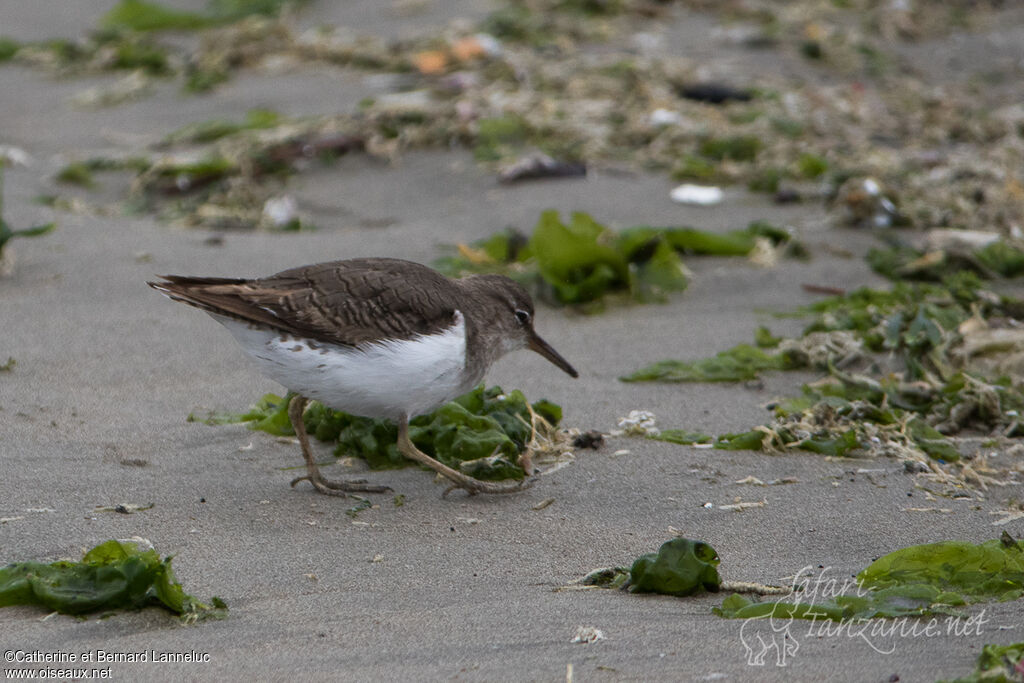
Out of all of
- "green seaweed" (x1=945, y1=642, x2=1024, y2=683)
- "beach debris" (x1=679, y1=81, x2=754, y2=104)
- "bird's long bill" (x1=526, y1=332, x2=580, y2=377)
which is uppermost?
"green seaweed" (x1=945, y1=642, x2=1024, y2=683)

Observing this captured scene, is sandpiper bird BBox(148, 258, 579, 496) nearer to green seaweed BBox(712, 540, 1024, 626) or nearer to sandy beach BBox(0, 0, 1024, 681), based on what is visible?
sandy beach BBox(0, 0, 1024, 681)

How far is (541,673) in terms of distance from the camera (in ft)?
10.7

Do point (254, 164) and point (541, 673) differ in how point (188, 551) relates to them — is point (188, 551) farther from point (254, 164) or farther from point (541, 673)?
point (254, 164)

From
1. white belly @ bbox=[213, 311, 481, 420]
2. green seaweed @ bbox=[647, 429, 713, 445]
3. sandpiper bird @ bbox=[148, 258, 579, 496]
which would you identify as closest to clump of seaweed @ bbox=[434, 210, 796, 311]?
green seaweed @ bbox=[647, 429, 713, 445]

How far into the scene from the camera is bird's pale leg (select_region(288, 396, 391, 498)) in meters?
4.73

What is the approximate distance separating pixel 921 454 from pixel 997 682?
2.13 m

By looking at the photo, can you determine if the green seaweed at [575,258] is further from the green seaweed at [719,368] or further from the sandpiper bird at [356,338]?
the sandpiper bird at [356,338]

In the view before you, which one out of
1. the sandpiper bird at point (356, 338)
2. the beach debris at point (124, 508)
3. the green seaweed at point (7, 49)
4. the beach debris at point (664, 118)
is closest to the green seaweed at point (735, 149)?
the beach debris at point (664, 118)

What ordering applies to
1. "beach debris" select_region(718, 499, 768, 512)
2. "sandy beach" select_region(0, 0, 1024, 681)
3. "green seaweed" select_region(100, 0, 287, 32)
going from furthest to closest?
"green seaweed" select_region(100, 0, 287, 32)
"beach debris" select_region(718, 499, 768, 512)
"sandy beach" select_region(0, 0, 1024, 681)

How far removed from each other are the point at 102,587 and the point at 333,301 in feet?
4.84

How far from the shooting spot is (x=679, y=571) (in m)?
3.78

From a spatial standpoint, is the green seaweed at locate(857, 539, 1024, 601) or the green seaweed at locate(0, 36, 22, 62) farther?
the green seaweed at locate(0, 36, 22, 62)

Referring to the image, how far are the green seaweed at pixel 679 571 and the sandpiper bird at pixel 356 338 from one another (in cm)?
104

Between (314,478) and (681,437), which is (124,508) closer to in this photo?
(314,478)
